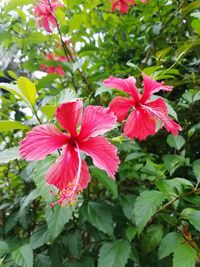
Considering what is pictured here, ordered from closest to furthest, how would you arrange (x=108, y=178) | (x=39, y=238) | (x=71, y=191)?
(x=71, y=191) → (x=108, y=178) → (x=39, y=238)

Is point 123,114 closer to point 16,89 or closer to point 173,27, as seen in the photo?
point 16,89

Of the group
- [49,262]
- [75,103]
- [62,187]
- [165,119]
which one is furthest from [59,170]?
[49,262]

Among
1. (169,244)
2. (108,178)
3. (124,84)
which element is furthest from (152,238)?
(124,84)

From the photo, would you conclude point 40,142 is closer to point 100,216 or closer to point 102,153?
point 102,153

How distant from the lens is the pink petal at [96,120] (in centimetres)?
70

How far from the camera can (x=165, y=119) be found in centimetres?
81

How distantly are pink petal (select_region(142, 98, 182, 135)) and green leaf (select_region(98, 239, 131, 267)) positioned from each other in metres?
0.35

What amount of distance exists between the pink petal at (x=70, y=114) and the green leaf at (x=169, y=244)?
1.34 feet

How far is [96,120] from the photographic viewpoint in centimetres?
71

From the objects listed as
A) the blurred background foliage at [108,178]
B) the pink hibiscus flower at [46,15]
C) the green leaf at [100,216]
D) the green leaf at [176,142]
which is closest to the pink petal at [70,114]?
the blurred background foliage at [108,178]

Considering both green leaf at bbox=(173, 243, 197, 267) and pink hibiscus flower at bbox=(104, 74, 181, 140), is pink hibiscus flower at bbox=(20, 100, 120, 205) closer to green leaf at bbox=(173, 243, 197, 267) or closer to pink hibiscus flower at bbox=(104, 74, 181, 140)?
pink hibiscus flower at bbox=(104, 74, 181, 140)

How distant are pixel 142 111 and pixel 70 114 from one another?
0.72 feet

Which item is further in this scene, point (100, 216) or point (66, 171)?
point (100, 216)

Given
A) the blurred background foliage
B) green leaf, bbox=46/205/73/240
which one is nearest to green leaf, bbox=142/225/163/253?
the blurred background foliage
